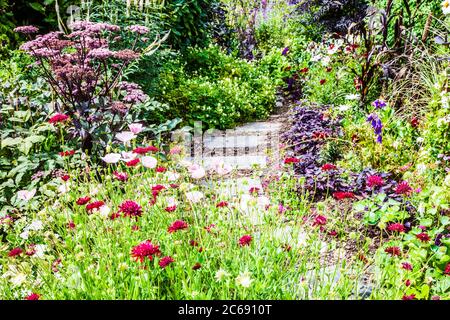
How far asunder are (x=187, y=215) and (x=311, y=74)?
416cm

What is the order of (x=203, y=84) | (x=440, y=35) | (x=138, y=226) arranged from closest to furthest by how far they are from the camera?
(x=138, y=226)
(x=440, y=35)
(x=203, y=84)

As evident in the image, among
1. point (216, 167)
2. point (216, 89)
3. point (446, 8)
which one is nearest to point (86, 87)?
point (216, 167)

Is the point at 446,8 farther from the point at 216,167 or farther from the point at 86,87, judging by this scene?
the point at 86,87

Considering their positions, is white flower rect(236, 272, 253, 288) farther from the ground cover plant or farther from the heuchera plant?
the heuchera plant

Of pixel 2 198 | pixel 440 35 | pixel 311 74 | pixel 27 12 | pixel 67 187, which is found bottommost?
pixel 2 198

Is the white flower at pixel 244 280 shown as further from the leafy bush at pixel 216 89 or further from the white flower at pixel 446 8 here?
the leafy bush at pixel 216 89

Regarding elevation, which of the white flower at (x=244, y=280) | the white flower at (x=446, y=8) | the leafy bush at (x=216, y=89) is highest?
the white flower at (x=446, y=8)

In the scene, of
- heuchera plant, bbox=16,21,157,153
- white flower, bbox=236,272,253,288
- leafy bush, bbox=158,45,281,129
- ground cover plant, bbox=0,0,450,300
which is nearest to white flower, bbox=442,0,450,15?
ground cover plant, bbox=0,0,450,300

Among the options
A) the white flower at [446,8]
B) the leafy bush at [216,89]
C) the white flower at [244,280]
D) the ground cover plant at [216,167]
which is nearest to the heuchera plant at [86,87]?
the ground cover plant at [216,167]

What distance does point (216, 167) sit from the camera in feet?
9.48

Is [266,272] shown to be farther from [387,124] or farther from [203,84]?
[203,84]

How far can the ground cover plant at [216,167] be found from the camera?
5.51 ft

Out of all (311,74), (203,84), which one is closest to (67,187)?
(203,84)
